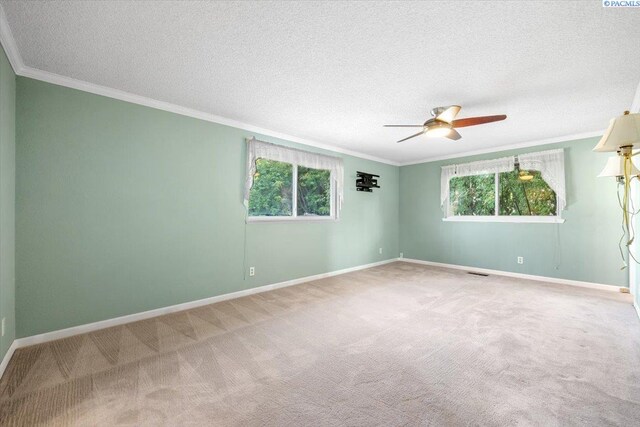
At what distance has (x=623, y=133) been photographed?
49.1 inches

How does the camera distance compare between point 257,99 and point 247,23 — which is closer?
point 247,23

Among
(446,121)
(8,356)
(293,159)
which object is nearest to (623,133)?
(446,121)

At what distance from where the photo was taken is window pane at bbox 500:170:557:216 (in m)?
4.64

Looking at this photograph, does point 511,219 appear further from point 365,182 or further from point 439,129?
point 439,129

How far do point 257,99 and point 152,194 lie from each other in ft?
5.20

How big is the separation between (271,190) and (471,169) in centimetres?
398

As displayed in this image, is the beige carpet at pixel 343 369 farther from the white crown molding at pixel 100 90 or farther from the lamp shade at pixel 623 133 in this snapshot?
the white crown molding at pixel 100 90

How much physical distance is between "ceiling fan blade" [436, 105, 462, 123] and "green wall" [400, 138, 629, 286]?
2933 millimetres

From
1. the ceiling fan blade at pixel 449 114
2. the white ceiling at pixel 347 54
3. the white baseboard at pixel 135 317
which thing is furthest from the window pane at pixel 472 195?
the white baseboard at pixel 135 317

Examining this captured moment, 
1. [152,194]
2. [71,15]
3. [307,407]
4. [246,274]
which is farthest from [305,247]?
[71,15]

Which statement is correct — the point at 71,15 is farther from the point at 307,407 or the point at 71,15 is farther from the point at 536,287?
the point at 536,287

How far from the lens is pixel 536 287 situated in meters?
4.23

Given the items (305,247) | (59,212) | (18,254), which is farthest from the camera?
(305,247)

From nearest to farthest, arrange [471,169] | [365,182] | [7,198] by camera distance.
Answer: [7,198] → [471,169] → [365,182]
